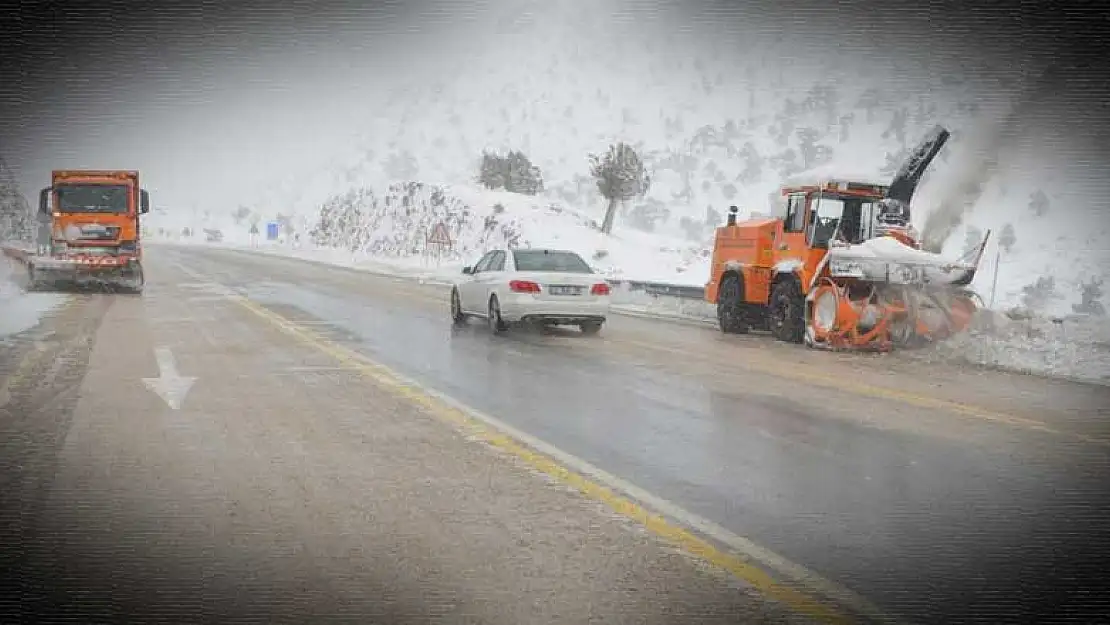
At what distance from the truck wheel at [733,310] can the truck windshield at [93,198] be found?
17.4 m

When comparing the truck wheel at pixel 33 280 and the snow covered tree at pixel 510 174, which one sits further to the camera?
the snow covered tree at pixel 510 174

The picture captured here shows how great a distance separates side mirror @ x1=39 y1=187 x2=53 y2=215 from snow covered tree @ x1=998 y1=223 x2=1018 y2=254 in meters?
82.5

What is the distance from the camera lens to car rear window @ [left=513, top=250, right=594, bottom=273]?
17125 millimetres

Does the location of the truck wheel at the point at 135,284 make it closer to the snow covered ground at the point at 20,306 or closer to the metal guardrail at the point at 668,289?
the snow covered ground at the point at 20,306

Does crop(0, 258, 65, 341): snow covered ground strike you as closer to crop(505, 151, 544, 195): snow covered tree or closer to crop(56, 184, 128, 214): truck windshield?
crop(56, 184, 128, 214): truck windshield

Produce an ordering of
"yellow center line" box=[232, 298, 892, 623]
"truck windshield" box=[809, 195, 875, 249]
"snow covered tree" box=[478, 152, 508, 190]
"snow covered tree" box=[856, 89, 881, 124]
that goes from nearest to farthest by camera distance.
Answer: "yellow center line" box=[232, 298, 892, 623] < "truck windshield" box=[809, 195, 875, 249] < "snow covered tree" box=[478, 152, 508, 190] < "snow covered tree" box=[856, 89, 881, 124]

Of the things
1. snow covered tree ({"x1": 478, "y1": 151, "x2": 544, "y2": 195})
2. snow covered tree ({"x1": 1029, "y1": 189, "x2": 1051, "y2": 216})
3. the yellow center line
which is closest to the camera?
the yellow center line

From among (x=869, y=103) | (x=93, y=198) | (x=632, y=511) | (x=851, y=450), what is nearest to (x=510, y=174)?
(x=93, y=198)

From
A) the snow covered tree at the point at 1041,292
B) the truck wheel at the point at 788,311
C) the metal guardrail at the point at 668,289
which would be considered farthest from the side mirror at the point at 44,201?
the snow covered tree at the point at 1041,292

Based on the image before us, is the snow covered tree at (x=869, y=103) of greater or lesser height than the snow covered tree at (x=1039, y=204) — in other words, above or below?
above

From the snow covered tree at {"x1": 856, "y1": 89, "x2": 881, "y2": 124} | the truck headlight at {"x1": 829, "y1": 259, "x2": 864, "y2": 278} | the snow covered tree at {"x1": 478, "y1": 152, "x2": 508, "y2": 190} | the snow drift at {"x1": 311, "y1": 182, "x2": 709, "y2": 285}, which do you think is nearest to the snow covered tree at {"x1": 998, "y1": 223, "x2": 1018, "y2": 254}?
the snow drift at {"x1": 311, "y1": 182, "x2": 709, "y2": 285}

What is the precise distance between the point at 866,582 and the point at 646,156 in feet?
576

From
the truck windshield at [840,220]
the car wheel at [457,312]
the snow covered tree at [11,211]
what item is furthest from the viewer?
the snow covered tree at [11,211]

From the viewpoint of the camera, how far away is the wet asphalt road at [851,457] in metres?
4.56
